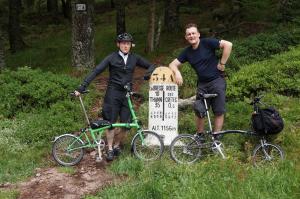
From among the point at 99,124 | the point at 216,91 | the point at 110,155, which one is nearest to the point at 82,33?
the point at 99,124

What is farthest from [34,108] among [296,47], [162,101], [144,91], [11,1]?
[11,1]

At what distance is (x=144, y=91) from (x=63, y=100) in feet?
6.81

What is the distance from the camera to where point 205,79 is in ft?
28.8

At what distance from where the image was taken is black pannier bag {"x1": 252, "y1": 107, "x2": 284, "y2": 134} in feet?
26.4

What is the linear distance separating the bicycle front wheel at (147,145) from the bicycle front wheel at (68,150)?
101cm

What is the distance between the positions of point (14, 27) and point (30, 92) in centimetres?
1389

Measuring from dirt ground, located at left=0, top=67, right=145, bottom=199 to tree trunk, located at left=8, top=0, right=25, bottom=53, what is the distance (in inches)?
677

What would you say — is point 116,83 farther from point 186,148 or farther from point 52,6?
point 52,6

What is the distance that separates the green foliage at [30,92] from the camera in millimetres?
11984

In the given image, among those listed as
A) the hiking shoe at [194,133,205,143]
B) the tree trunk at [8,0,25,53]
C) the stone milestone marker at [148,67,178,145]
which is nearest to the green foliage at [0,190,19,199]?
the stone milestone marker at [148,67,178,145]

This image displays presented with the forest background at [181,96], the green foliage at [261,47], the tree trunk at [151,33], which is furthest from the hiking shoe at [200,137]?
the tree trunk at [151,33]

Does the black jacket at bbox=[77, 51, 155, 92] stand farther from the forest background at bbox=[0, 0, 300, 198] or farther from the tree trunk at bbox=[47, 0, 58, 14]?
the tree trunk at bbox=[47, 0, 58, 14]

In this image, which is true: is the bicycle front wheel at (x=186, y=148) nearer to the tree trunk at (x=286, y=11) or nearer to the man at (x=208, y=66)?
the man at (x=208, y=66)

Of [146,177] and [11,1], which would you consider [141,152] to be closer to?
[146,177]
